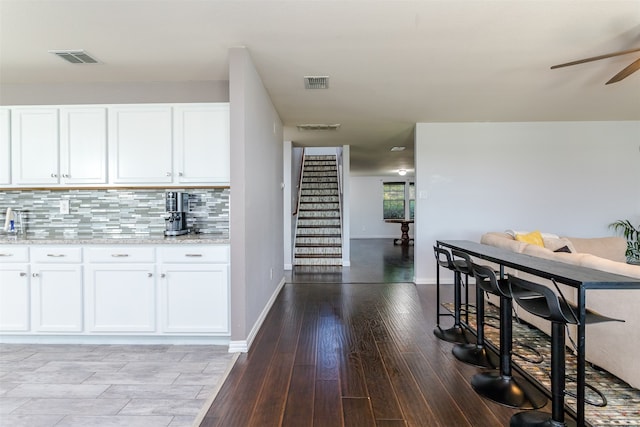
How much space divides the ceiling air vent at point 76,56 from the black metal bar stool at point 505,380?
3661 millimetres

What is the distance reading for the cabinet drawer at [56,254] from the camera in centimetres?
271

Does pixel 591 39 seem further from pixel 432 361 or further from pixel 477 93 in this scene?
pixel 432 361

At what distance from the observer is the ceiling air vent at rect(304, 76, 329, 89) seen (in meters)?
3.21

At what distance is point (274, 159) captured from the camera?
4102 millimetres

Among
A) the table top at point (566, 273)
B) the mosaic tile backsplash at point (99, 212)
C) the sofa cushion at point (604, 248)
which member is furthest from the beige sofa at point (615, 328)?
the mosaic tile backsplash at point (99, 212)

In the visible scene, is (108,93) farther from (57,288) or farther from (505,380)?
(505,380)

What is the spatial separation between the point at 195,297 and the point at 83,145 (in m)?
1.86

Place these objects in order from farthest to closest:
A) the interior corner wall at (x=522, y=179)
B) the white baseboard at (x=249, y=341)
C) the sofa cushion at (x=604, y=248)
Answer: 1. the interior corner wall at (x=522, y=179)
2. the sofa cushion at (x=604, y=248)
3. the white baseboard at (x=249, y=341)

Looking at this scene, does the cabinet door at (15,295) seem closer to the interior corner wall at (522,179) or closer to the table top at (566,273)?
the table top at (566,273)

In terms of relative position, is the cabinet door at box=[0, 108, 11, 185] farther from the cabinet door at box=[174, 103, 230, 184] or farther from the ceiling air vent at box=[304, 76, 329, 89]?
the ceiling air vent at box=[304, 76, 329, 89]

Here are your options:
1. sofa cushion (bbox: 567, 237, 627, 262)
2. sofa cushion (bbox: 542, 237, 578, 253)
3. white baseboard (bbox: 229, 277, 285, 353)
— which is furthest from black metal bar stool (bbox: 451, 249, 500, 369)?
sofa cushion (bbox: 567, 237, 627, 262)

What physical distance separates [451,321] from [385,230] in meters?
8.70

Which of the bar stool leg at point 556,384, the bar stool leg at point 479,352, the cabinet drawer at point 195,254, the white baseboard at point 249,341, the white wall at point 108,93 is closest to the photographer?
the bar stool leg at point 556,384

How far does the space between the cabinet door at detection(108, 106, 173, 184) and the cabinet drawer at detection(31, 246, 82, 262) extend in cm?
75
